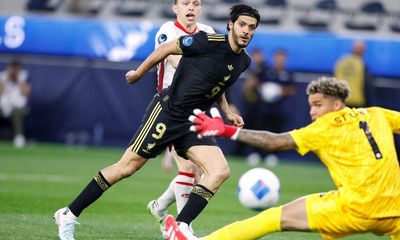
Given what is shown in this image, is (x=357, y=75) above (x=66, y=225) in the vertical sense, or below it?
below

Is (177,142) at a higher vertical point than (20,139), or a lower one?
higher

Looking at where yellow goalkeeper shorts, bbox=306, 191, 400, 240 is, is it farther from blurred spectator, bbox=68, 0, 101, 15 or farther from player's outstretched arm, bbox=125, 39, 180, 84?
blurred spectator, bbox=68, 0, 101, 15

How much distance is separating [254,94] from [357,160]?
1443 cm

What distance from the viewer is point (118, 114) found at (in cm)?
2295

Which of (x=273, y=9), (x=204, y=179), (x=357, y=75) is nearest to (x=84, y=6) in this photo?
(x=273, y=9)

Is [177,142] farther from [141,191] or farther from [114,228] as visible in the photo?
[141,191]

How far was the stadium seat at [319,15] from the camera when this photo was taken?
74.5 feet

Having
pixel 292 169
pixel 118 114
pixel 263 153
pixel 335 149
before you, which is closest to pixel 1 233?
pixel 335 149

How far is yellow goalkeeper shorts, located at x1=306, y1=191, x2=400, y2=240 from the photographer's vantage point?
6898 millimetres

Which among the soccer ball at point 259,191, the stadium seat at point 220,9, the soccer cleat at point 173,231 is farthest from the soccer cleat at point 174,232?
the stadium seat at point 220,9

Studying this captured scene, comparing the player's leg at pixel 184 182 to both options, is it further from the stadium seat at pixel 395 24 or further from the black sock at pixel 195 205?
the stadium seat at pixel 395 24

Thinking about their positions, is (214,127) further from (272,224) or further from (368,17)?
(368,17)

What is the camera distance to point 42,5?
24859mm

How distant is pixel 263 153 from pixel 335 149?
14.2 meters
